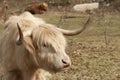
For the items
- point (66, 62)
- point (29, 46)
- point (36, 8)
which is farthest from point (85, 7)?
point (66, 62)

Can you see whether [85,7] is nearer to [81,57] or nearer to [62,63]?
[81,57]

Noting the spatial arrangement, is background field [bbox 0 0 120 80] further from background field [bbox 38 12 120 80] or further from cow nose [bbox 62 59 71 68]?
cow nose [bbox 62 59 71 68]

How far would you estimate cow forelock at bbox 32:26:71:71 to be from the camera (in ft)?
16.2

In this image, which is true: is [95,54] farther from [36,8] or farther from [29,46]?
[36,8]

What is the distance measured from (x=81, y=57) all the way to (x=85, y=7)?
41.9 ft

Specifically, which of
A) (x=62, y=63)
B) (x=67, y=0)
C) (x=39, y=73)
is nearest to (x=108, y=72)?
(x=39, y=73)

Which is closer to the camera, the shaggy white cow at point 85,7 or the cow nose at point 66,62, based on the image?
the cow nose at point 66,62

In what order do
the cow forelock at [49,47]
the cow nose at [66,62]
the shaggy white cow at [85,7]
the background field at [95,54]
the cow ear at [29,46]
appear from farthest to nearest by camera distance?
the shaggy white cow at [85,7] → the background field at [95,54] → the cow ear at [29,46] → the cow forelock at [49,47] → the cow nose at [66,62]

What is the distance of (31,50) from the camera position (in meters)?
5.12

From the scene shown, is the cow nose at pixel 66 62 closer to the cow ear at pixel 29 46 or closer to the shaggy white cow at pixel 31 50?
the shaggy white cow at pixel 31 50

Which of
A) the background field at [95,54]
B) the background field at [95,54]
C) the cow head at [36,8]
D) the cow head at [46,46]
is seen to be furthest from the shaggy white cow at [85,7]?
the cow head at [46,46]

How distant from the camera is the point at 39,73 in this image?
5.59 metres

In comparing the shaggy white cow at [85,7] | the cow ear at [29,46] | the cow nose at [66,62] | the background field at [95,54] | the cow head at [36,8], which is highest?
the cow ear at [29,46]

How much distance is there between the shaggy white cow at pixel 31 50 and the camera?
16.4 ft
